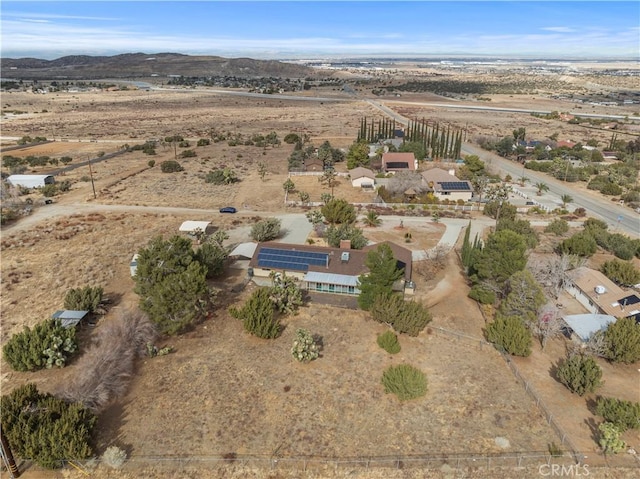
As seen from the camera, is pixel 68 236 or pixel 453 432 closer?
pixel 453 432

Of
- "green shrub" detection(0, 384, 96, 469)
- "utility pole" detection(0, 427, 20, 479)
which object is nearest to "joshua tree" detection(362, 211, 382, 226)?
"green shrub" detection(0, 384, 96, 469)

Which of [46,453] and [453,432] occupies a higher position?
[46,453]

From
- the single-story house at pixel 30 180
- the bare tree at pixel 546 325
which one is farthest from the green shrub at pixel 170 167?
the bare tree at pixel 546 325

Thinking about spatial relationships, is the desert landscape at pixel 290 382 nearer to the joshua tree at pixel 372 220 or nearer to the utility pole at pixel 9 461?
the utility pole at pixel 9 461

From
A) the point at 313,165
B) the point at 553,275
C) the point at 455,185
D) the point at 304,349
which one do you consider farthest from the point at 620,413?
the point at 313,165

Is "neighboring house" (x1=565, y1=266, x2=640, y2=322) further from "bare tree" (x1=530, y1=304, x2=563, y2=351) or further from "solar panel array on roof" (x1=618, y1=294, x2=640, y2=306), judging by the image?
"bare tree" (x1=530, y1=304, x2=563, y2=351)

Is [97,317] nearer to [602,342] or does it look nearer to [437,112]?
[602,342]

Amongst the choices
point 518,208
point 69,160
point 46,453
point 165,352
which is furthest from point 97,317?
point 69,160
